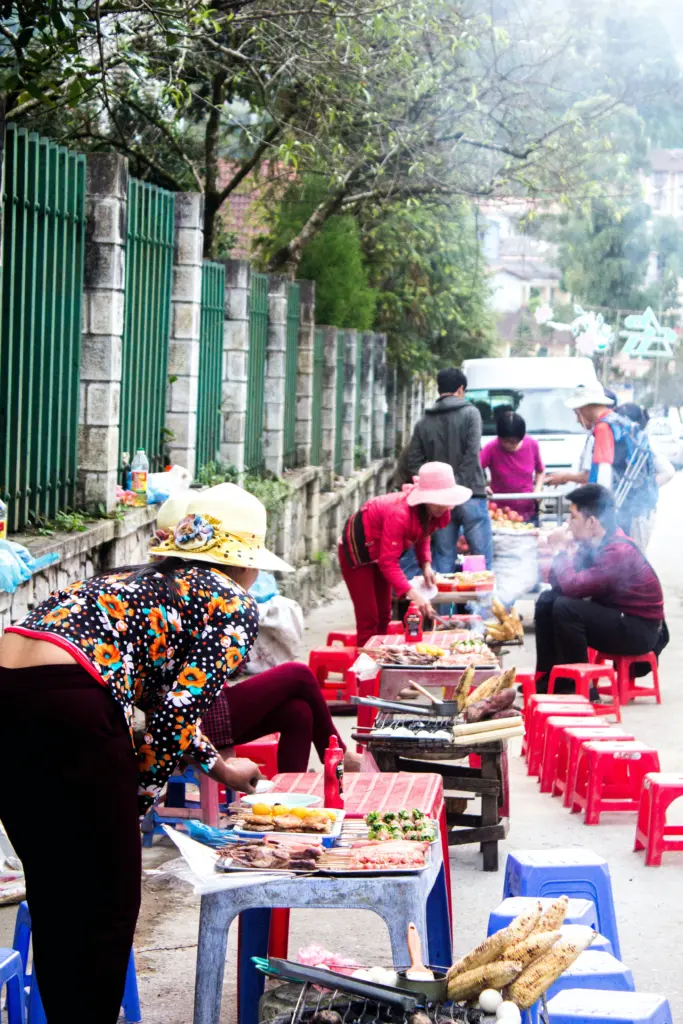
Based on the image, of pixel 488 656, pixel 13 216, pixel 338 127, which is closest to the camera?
pixel 13 216

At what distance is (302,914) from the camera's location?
19.5 ft

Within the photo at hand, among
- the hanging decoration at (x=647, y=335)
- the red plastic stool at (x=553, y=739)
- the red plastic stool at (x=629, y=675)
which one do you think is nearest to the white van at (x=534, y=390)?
the red plastic stool at (x=629, y=675)

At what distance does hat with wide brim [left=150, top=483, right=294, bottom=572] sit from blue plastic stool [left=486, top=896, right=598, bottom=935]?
4.20 ft

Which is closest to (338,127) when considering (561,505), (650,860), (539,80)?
(539,80)

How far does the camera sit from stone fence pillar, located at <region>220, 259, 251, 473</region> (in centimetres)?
1228

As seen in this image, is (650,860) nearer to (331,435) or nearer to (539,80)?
(331,435)

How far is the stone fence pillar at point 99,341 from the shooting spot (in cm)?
838

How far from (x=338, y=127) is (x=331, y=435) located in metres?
3.90

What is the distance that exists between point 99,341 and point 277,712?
3.17 meters

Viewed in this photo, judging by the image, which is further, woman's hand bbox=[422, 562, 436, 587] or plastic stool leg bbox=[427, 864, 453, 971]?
woman's hand bbox=[422, 562, 436, 587]

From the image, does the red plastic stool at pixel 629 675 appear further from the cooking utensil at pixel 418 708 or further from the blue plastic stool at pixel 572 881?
the blue plastic stool at pixel 572 881

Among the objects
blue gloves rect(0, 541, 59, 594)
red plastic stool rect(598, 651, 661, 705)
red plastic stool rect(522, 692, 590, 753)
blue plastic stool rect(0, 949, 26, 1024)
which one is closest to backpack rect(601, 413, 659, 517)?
red plastic stool rect(598, 651, 661, 705)

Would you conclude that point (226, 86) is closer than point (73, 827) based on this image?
No

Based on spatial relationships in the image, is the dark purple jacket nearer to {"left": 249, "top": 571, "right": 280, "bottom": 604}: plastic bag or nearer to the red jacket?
the red jacket
